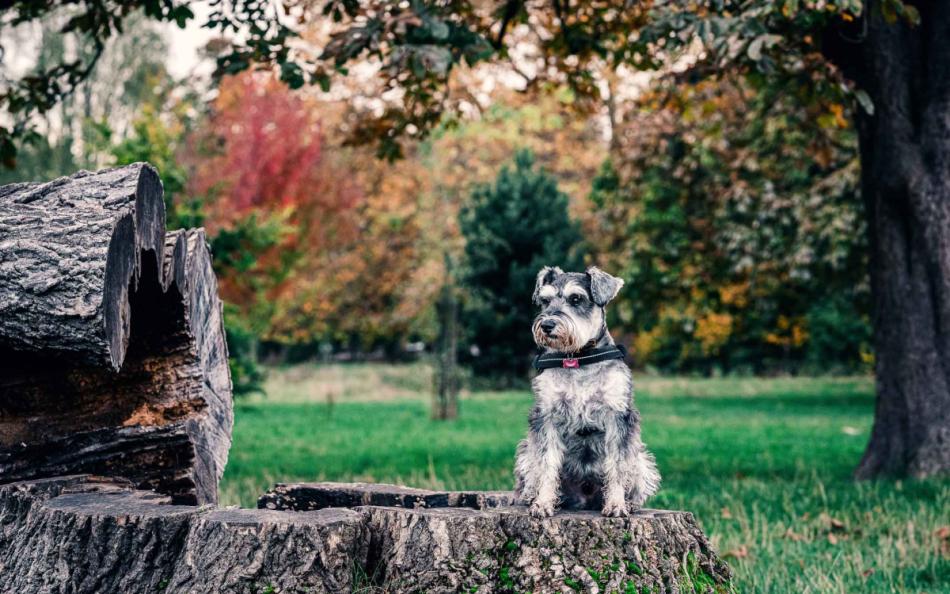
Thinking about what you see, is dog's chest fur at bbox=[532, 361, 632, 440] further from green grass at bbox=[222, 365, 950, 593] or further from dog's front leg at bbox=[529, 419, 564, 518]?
green grass at bbox=[222, 365, 950, 593]

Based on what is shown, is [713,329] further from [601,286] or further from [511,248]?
[601,286]

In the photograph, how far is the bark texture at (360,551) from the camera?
12.6ft

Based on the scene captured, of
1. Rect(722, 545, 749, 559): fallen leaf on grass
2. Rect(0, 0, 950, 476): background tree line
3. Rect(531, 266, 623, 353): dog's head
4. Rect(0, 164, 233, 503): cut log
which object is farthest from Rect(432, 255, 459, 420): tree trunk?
Rect(531, 266, 623, 353): dog's head

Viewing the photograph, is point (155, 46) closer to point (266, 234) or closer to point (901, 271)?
point (266, 234)

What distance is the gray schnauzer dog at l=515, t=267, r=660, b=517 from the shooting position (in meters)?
4.18

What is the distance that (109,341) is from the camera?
4.12 metres

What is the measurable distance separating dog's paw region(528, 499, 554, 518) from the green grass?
1.95 metres

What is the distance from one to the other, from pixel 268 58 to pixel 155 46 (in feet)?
67.5

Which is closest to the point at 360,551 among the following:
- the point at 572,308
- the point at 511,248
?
the point at 572,308

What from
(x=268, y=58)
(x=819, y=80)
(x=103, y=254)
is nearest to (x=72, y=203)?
(x=103, y=254)

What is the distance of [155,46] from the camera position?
27.0 metres

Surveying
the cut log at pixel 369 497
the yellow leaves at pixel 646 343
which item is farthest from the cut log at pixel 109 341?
the yellow leaves at pixel 646 343

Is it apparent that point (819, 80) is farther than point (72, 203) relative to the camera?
Yes

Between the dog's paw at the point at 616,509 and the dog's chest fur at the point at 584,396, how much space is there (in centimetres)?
31
